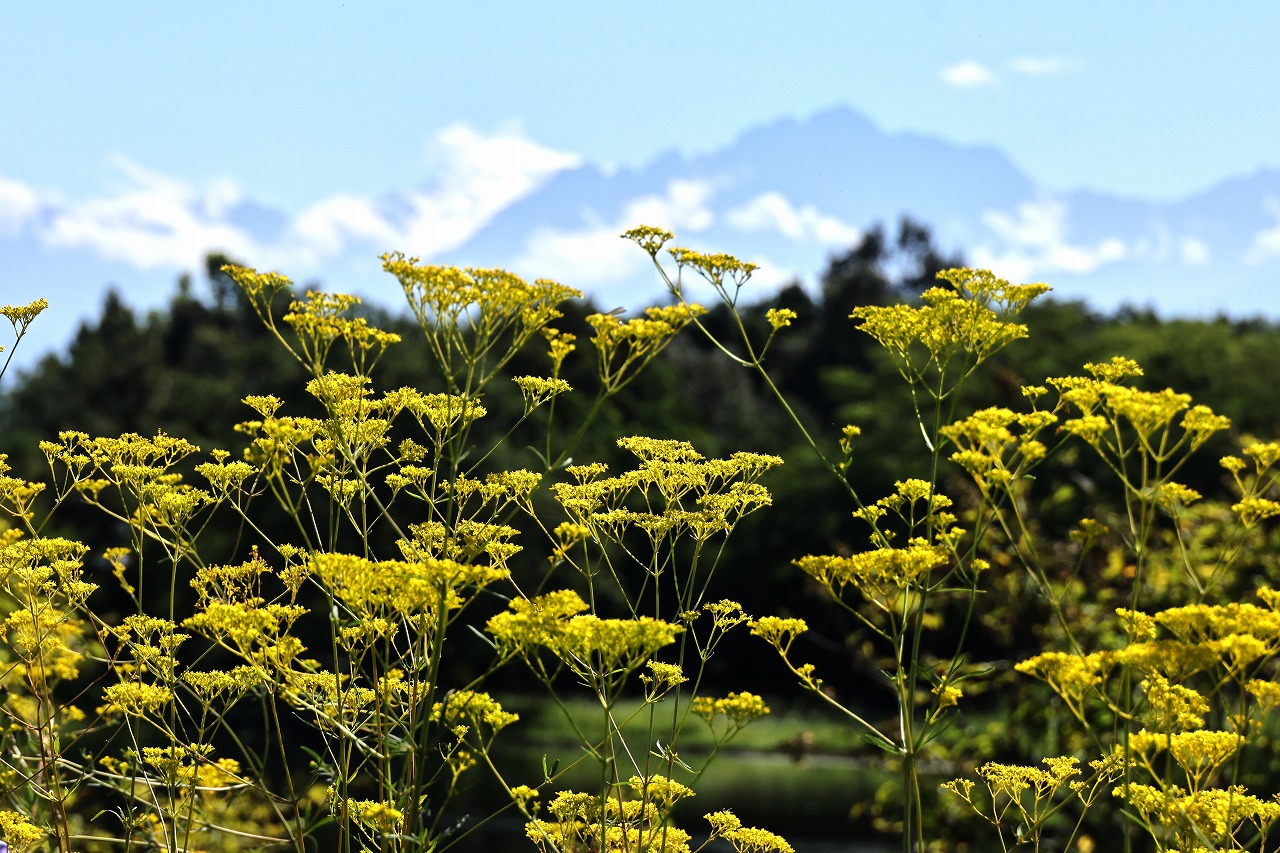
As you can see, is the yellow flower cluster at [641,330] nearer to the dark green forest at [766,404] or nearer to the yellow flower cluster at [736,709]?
the yellow flower cluster at [736,709]

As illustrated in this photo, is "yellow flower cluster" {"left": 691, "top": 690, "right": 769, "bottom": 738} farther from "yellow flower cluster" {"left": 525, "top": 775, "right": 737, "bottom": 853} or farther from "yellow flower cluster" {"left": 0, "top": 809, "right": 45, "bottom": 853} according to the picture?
"yellow flower cluster" {"left": 0, "top": 809, "right": 45, "bottom": 853}

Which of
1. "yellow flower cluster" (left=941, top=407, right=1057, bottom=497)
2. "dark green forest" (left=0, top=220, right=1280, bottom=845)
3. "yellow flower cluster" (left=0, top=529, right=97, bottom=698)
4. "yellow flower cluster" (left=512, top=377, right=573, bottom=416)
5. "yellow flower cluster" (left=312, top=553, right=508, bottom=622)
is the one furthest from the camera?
"dark green forest" (left=0, top=220, right=1280, bottom=845)

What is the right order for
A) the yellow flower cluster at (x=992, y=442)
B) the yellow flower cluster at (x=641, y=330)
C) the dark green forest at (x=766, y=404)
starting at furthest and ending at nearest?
the dark green forest at (x=766, y=404), the yellow flower cluster at (x=641, y=330), the yellow flower cluster at (x=992, y=442)

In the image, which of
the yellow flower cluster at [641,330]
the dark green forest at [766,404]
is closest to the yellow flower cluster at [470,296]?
the yellow flower cluster at [641,330]

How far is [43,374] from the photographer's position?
72188 mm

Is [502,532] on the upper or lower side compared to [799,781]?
upper

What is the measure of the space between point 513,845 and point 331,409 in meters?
28.2

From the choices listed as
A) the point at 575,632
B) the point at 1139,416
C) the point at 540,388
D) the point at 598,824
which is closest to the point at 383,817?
the point at 575,632

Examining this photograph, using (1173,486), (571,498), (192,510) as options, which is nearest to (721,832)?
(571,498)

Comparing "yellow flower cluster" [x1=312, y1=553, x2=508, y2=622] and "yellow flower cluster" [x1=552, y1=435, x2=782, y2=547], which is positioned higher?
"yellow flower cluster" [x1=552, y1=435, x2=782, y2=547]

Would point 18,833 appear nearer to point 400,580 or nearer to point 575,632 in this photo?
point 400,580

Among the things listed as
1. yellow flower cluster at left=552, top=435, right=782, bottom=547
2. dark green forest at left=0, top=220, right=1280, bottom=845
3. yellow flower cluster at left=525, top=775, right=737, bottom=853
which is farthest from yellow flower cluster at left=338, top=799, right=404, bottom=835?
dark green forest at left=0, top=220, right=1280, bottom=845

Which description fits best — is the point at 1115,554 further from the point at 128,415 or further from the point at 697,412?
the point at 128,415

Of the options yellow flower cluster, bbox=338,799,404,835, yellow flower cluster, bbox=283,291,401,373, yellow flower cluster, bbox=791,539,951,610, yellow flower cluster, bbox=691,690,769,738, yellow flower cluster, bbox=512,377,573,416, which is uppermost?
yellow flower cluster, bbox=283,291,401,373
